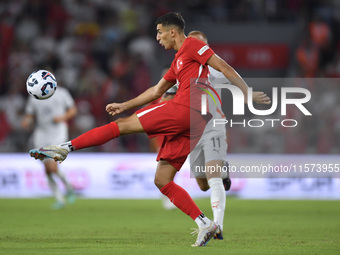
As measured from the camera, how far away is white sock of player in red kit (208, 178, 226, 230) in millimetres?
5453

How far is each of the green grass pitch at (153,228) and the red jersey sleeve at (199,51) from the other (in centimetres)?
182

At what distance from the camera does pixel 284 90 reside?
40.8 ft

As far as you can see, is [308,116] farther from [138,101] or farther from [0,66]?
[0,66]

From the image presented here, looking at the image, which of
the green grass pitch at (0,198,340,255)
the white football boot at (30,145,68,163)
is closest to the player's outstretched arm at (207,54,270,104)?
the green grass pitch at (0,198,340,255)

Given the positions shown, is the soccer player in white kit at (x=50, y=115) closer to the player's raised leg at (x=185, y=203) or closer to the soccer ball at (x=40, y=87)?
the soccer ball at (x=40, y=87)

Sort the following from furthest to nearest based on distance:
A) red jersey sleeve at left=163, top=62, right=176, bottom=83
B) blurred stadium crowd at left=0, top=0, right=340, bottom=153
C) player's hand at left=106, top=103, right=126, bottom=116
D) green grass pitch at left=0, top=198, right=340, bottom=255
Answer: blurred stadium crowd at left=0, top=0, right=340, bottom=153
red jersey sleeve at left=163, top=62, right=176, bottom=83
player's hand at left=106, top=103, right=126, bottom=116
green grass pitch at left=0, top=198, right=340, bottom=255

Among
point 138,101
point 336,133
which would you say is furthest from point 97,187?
point 138,101

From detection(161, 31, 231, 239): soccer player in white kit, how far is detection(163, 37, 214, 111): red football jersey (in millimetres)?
465

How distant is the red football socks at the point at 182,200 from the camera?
4.98 meters

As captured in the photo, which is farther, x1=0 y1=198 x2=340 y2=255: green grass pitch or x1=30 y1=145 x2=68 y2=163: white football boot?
x1=0 y1=198 x2=340 y2=255: green grass pitch

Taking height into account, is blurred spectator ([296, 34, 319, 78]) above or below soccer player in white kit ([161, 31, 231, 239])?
above

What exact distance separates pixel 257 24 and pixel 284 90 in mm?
3534

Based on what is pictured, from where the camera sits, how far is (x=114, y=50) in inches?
598

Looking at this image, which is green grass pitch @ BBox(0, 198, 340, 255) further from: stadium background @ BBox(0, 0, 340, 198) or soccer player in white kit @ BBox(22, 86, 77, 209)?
stadium background @ BBox(0, 0, 340, 198)
